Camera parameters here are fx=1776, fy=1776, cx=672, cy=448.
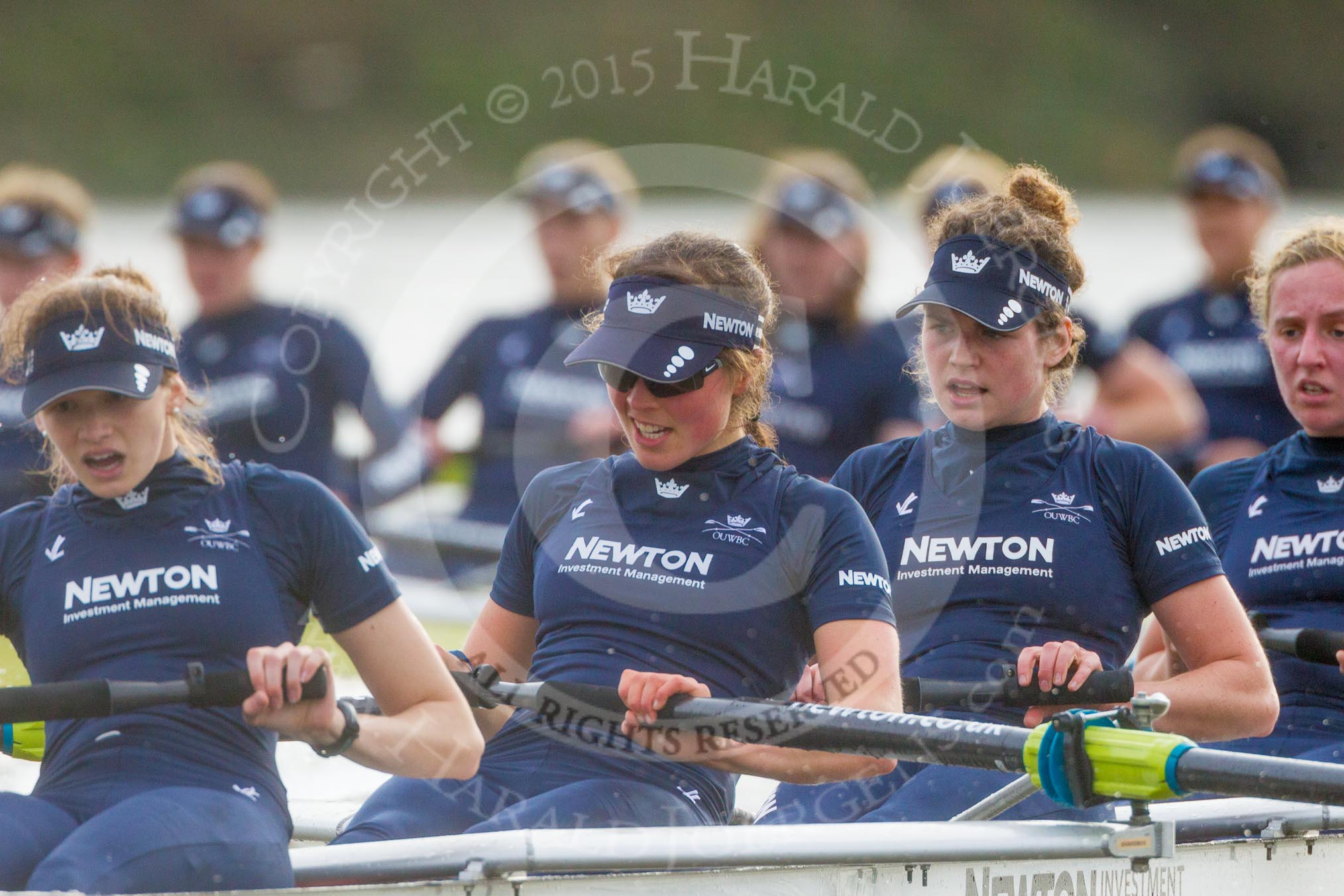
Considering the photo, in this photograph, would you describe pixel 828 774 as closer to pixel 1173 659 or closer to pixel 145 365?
pixel 1173 659

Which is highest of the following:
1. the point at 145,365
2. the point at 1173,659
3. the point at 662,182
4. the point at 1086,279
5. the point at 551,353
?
the point at 662,182

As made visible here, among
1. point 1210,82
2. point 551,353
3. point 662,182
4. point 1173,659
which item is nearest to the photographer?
point 1173,659

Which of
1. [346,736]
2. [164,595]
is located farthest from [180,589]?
[346,736]

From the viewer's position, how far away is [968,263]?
314cm

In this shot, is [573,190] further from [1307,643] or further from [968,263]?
[1307,643]

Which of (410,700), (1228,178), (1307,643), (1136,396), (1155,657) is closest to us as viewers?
(410,700)

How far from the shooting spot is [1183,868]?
2.82m

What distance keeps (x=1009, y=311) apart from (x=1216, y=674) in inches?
27.7

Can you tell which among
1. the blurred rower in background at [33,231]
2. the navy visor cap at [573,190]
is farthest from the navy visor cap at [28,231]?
the navy visor cap at [573,190]

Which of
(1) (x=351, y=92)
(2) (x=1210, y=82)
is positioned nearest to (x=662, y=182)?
(1) (x=351, y=92)

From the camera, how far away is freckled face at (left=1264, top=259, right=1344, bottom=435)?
354cm

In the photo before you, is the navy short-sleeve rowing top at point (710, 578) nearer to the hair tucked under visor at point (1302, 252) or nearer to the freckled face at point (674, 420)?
the freckled face at point (674, 420)

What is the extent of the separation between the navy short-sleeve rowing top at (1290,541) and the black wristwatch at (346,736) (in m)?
1.88

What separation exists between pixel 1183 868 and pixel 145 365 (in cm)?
180
